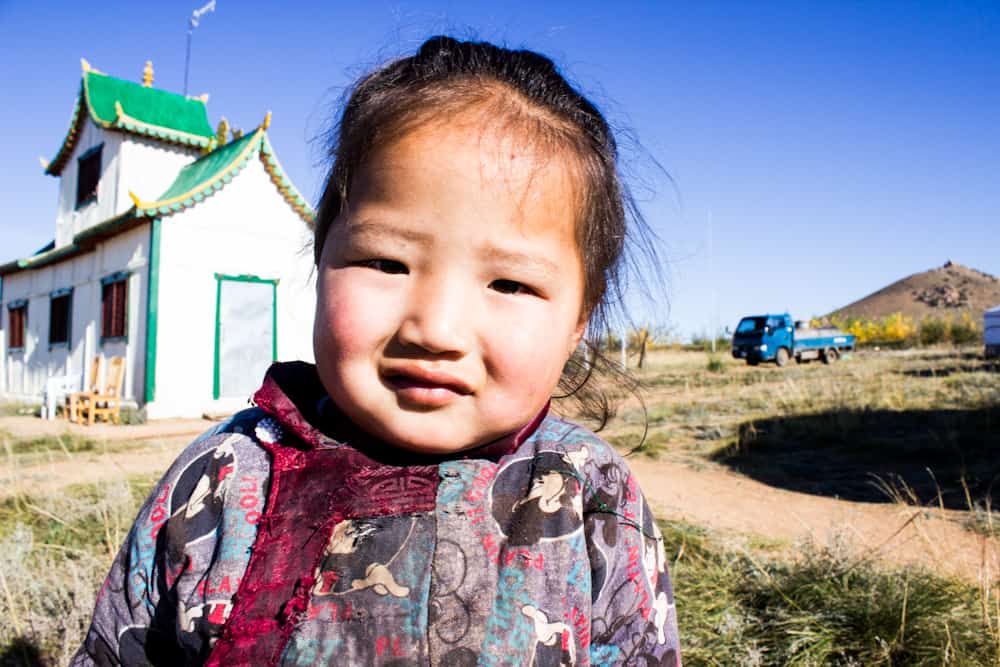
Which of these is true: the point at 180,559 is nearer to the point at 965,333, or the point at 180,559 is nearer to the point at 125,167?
the point at 125,167

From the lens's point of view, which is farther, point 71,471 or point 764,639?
point 71,471

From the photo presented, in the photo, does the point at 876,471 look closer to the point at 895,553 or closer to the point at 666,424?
the point at 895,553

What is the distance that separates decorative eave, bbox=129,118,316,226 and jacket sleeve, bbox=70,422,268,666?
9.55 meters

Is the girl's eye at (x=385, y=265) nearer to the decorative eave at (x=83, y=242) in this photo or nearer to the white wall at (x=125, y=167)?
the decorative eave at (x=83, y=242)

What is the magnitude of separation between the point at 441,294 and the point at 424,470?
29 centimetres

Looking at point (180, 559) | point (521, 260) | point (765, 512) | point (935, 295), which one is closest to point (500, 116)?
point (521, 260)

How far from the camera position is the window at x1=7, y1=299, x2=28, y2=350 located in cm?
1559

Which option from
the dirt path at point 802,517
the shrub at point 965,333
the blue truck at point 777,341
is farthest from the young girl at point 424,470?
the shrub at point 965,333

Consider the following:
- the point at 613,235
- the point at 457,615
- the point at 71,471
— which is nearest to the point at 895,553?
the point at 613,235

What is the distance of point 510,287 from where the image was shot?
3.60 ft

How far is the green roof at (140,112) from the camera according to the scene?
40.2 ft

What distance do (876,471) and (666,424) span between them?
3.23 meters

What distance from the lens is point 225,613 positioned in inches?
39.4

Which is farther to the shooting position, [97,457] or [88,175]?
[88,175]
